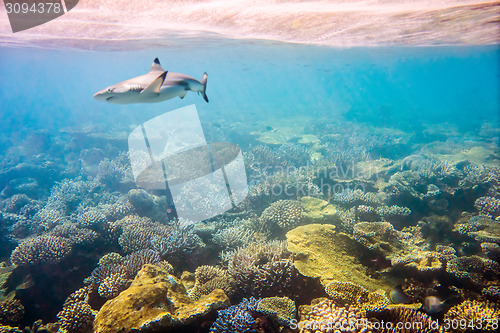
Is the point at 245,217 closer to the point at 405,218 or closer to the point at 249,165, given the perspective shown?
the point at 249,165

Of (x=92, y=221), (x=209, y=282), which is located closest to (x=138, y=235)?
(x=92, y=221)

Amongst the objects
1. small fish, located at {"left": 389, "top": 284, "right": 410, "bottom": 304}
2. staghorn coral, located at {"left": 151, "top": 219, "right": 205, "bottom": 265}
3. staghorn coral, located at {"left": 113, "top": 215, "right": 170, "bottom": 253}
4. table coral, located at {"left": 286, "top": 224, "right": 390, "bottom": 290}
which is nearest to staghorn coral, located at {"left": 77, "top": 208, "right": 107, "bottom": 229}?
staghorn coral, located at {"left": 113, "top": 215, "right": 170, "bottom": 253}

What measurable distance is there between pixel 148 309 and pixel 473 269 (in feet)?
18.0

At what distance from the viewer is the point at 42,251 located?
5.02 meters

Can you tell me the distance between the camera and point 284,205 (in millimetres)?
6223

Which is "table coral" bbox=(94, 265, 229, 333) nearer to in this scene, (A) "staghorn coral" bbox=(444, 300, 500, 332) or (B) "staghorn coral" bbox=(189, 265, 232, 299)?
(B) "staghorn coral" bbox=(189, 265, 232, 299)

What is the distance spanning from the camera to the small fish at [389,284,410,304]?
11.0 feet

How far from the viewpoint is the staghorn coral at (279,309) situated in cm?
299

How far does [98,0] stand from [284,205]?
9790mm

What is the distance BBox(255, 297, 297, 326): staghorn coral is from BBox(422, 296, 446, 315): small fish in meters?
2.04

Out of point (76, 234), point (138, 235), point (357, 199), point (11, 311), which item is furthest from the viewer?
point (357, 199)

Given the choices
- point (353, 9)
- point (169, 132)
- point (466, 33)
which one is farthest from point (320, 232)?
point (466, 33)

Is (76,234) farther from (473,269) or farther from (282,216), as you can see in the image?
(473,269)

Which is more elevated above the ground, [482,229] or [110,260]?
[110,260]
